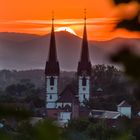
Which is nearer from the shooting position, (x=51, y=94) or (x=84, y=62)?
(x=84, y=62)

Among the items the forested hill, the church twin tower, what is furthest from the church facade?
the forested hill

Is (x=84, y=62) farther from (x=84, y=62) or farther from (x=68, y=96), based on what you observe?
(x=68, y=96)

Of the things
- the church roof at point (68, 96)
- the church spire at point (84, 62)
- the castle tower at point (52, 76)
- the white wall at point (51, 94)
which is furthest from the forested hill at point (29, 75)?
the church spire at point (84, 62)

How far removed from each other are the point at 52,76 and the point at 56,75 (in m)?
0.27

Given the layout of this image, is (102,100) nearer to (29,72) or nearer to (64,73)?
(64,73)

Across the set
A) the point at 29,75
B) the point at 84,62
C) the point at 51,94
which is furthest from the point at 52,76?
the point at 29,75

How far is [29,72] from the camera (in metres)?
65.0

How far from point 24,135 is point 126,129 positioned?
94mm

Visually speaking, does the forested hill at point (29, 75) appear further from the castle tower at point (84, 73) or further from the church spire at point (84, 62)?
the church spire at point (84, 62)

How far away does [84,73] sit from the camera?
41.3 meters

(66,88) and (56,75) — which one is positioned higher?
(56,75)

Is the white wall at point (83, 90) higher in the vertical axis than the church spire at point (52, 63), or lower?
lower

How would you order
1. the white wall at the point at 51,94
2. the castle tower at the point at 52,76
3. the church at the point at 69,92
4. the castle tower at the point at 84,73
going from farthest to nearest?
1. the white wall at the point at 51,94
2. the castle tower at the point at 84,73
3. the castle tower at the point at 52,76
4. the church at the point at 69,92

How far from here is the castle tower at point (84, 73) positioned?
1596 inches
